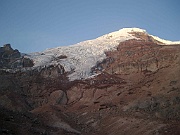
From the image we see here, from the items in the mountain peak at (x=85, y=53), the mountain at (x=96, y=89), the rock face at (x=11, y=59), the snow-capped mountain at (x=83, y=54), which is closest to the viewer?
the mountain at (x=96, y=89)

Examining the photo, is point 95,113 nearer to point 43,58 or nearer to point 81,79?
point 81,79

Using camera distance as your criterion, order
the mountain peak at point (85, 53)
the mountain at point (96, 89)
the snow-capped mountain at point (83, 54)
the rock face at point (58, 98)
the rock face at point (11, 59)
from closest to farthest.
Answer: the mountain at point (96, 89) < the rock face at point (58, 98) < the snow-capped mountain at point (83, 54) < the mountain peak at point (85, 53) < the rock face at point (11, 59)

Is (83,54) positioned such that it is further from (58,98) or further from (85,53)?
(58,98)

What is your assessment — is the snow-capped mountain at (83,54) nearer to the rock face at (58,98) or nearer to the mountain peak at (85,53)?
the mountain peak at (85,53)

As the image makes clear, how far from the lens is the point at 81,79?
5381cm

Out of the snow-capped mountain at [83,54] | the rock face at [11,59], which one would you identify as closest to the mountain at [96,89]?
the snow-capped mountain at [83,54]

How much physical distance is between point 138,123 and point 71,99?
22.6 meters

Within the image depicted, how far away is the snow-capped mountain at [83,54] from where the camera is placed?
6029cm

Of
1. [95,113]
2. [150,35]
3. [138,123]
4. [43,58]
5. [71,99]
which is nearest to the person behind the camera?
[138,123]

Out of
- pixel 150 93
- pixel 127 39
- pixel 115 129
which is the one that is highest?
pixel 127 39

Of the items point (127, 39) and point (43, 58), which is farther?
point (127, 39)

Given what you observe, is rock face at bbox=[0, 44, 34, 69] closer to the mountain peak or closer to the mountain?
the mountain

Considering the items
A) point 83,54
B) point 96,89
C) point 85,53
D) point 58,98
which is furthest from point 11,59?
point 96,89

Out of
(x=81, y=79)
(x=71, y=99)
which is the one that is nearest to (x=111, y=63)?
(x=81, y=79)
